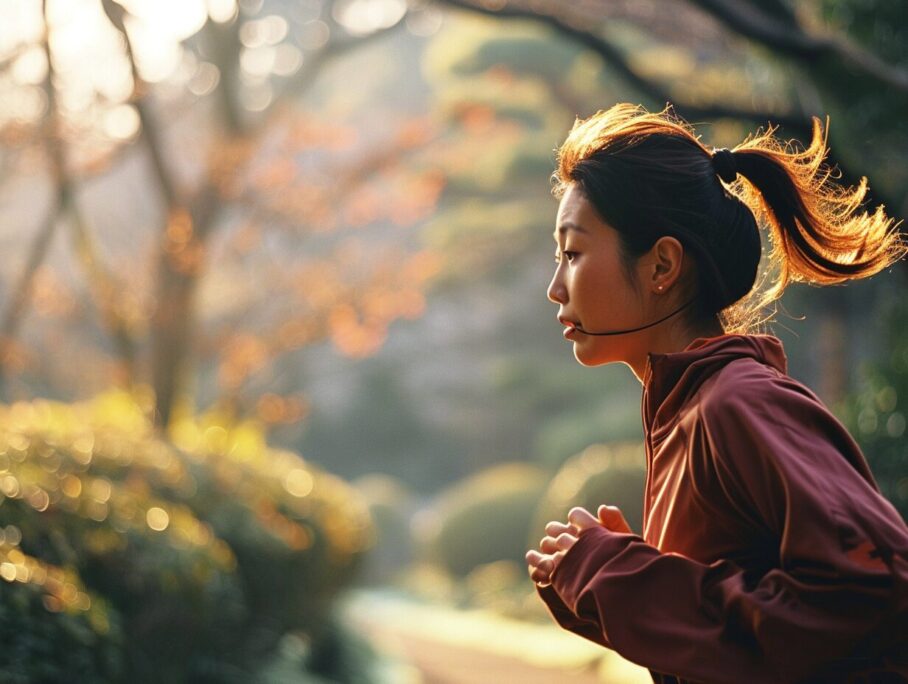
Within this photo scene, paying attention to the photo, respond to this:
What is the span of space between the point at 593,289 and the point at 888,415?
504 cm

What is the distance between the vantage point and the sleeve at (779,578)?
1.43m

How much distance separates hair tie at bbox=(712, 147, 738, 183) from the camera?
1844 millimetres

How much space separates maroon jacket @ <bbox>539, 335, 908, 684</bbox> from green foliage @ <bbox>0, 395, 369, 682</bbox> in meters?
2.12

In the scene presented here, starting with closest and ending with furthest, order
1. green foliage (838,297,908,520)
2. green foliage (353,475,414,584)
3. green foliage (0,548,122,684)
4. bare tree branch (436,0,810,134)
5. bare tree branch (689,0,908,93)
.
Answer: green foliage (0,548,122,684) < bare tree branch (689,0,908,93) < bare tree branch (436,0,810,134) < green foliage (838,297,908,520) < green foliage (353,475,414,584)

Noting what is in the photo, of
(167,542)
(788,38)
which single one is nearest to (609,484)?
(788,38)

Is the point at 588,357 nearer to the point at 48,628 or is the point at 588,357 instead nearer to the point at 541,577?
the point at 541,577

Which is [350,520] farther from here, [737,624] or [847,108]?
[737,624]

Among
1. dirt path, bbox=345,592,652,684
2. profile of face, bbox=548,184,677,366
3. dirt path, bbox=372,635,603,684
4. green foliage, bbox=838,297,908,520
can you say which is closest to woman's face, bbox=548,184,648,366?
profile of face, bbox=548,184,677,366

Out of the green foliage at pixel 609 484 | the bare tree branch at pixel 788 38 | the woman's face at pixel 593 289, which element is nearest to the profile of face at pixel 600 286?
the woman's face at pixel 593 289

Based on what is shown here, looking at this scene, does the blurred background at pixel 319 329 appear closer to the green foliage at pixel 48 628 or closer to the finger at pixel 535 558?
the green foliage at pixel 48 628

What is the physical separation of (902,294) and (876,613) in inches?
226

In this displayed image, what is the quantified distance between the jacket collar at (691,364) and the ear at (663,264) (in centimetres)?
10

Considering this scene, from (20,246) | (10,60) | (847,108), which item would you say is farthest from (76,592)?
(20,246)

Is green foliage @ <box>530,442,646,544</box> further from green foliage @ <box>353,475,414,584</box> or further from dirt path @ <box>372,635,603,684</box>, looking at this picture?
green foliage @ <box>353,475,414,584</box>
